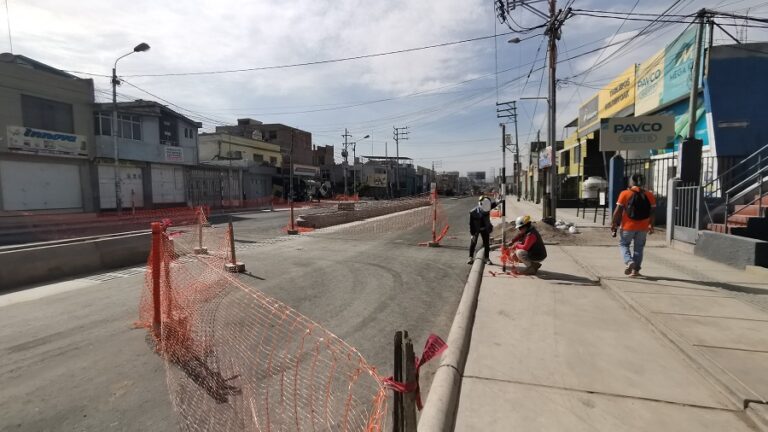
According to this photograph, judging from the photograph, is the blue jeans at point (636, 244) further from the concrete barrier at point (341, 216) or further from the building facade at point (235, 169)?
the building facade at point (235, 169)

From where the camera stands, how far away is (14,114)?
871 inches

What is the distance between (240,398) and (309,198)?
163 ft

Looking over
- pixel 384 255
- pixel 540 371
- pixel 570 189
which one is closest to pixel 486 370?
pixel 540 371

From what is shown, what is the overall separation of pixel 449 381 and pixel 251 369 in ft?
6.37

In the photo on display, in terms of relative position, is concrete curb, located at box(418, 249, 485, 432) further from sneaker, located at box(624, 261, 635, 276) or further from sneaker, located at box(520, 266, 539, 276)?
sneaker, located at box(624, 261, 635, 276)

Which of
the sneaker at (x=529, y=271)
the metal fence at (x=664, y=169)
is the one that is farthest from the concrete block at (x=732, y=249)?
the sneaker at (x=529, y=271)

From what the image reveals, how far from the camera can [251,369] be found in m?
3.91

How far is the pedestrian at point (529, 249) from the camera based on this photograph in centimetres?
738

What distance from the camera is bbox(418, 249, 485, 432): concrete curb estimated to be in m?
2.79

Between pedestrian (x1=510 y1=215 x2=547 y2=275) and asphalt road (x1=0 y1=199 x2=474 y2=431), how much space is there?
47.0 inches

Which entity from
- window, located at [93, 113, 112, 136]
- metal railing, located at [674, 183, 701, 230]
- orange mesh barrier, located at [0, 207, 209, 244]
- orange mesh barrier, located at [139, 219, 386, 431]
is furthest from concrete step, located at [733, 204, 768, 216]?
window, located at [93, 113, 112, 136]

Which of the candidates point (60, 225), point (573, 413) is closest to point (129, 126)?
point (60, 225)

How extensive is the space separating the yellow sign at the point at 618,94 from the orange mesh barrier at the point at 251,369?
24689 mm

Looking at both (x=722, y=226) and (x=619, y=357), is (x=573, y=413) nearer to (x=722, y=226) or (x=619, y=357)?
(x=619, y=357)
